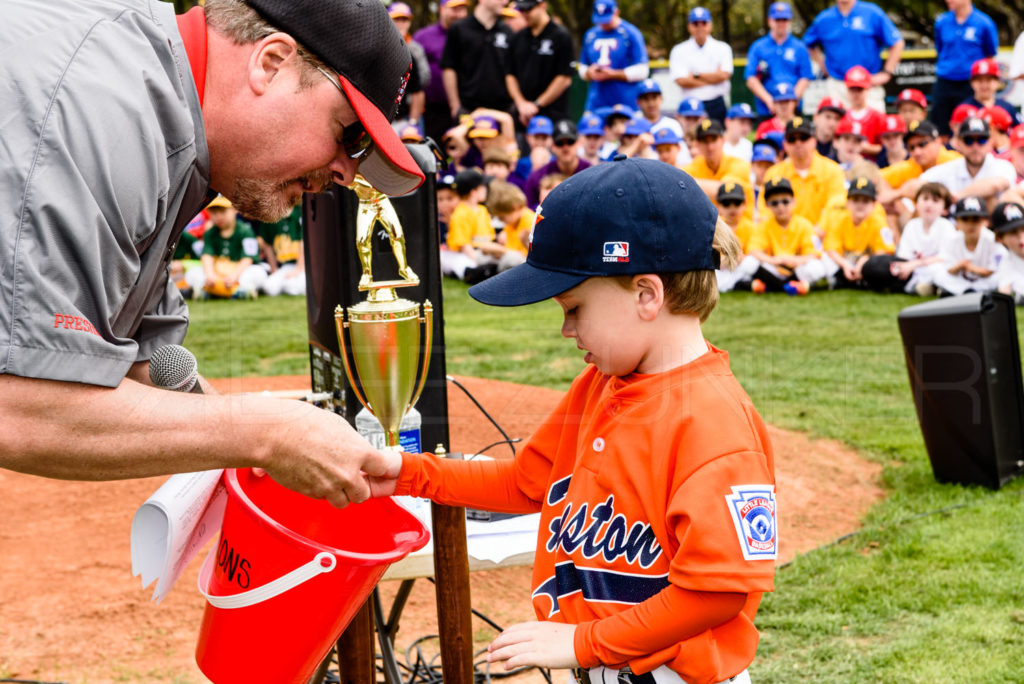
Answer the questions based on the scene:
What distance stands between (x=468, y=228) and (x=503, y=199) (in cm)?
45

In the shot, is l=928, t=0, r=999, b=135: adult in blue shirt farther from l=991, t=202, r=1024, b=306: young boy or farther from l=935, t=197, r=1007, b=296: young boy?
l=991, t=202, r=1024, b=306: young boy

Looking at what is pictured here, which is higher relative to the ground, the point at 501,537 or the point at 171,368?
the point at 171,368

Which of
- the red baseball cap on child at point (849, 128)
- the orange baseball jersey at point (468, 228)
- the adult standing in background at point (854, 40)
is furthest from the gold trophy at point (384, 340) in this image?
the adult standing in background at point (854, 40)

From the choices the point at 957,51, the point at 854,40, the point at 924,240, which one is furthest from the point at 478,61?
the point at 957,51

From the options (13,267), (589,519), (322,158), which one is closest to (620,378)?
(589,519)

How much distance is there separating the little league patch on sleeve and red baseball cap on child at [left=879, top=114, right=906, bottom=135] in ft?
34.4

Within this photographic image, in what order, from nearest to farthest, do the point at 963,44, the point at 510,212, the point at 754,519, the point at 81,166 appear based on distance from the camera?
the point at 81,166, the point at 754,519, the point at 510,212, the point at 963,44

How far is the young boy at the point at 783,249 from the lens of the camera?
947 cm

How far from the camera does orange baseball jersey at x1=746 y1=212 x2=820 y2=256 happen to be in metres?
9.59

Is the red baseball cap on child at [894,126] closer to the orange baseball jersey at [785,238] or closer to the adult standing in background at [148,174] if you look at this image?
the orange baseball jersey at [785,238]

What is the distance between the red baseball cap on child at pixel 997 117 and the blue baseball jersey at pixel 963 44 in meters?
1.07

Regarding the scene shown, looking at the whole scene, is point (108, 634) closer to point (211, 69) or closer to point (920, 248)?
point (211, 69)

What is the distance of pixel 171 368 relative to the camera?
2.11 metres

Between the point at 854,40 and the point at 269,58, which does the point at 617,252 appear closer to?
the point at 269,58
